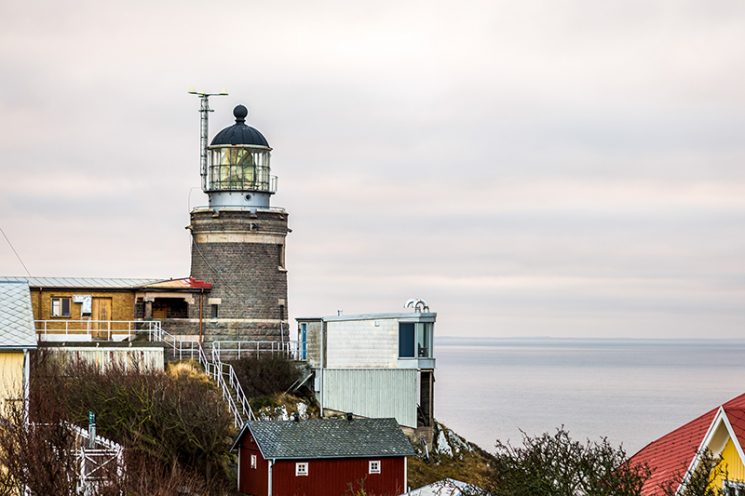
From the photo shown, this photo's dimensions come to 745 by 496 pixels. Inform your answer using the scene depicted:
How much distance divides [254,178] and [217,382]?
29.4 ft

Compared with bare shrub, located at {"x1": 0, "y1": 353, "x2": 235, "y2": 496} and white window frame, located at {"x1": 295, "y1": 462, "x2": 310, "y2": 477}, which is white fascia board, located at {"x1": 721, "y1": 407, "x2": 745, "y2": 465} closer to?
bare shrub, located at {"x1": 0, "y1": 353, "x2": 235, "y2": 496}

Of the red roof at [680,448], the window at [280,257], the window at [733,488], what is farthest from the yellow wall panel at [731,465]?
the window at [280,257]

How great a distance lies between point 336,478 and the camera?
3919 cm

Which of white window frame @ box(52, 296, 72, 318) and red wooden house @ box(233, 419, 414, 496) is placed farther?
white window frame @ box(52, 296, 72, 318)

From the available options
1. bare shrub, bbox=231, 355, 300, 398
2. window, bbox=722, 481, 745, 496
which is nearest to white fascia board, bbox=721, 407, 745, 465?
window, bbox=722, 481, 745, 496

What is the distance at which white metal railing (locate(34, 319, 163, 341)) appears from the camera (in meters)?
47.2

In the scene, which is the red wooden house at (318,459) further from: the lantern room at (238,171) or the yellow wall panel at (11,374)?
the lantern room at (238,171)

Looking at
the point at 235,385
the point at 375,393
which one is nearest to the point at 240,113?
the point at 235,385

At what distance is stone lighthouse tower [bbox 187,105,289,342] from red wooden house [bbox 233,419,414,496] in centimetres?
1072

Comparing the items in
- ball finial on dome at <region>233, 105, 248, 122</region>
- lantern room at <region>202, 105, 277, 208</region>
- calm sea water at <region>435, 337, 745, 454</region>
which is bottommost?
calm sea water at <region>435, 337, 745, 454</region>

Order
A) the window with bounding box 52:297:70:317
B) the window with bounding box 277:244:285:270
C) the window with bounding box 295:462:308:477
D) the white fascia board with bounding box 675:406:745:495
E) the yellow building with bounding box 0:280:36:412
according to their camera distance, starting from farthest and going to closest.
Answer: the window with bounding box 277:244:285:270 → the window with bounding box 52:297:70:317 → the window with bounding box 295:462:308:477 → the yellow building with bounding box 0:280:36:412 → the white fascia board with bounding box 675:406:745:495

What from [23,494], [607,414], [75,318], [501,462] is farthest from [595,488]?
[607,414]

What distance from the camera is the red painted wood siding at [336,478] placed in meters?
38.6

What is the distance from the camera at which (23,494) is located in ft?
82.0
